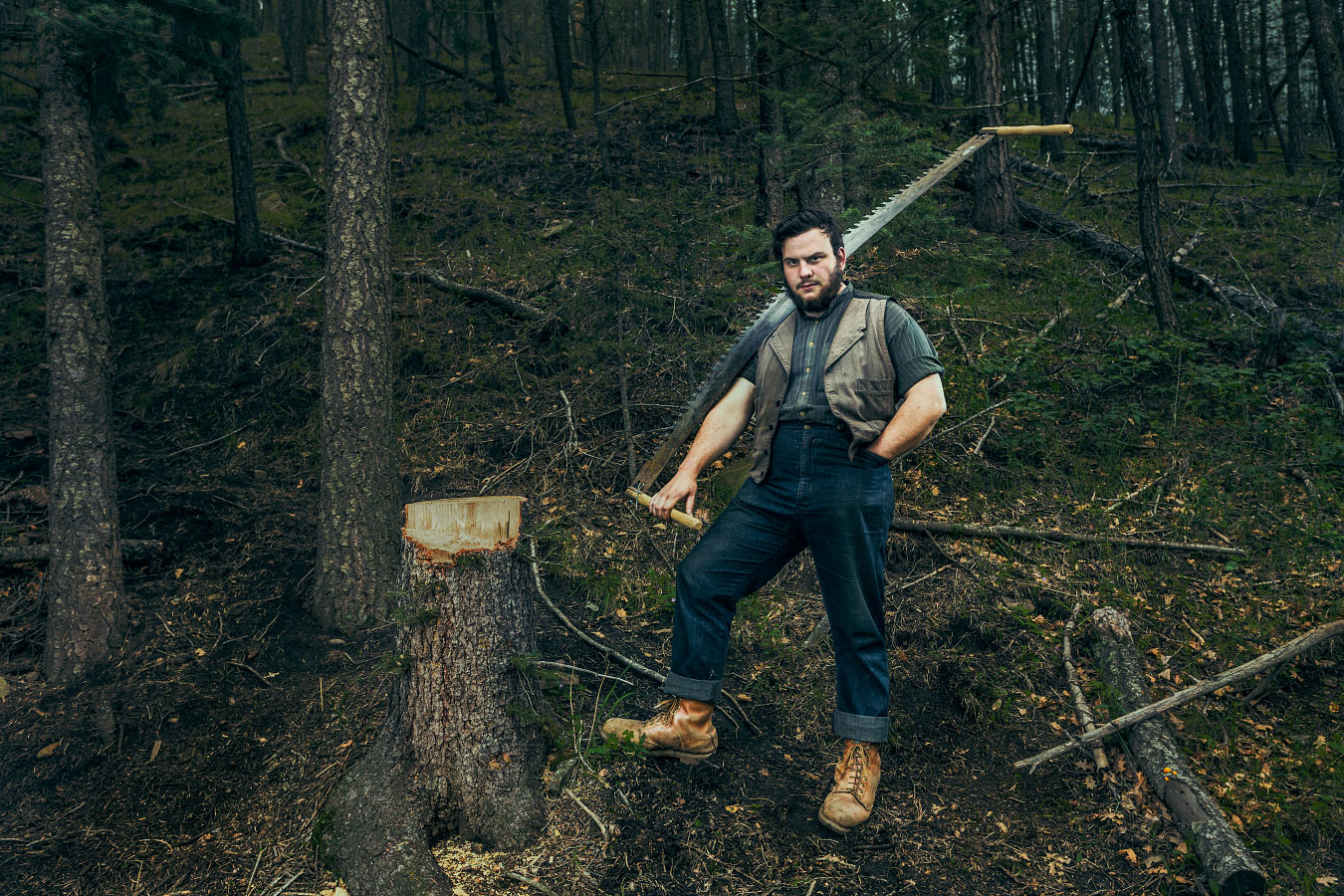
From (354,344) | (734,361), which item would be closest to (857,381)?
(734,361)

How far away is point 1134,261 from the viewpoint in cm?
879

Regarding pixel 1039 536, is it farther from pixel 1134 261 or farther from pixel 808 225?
pixel 1134 261

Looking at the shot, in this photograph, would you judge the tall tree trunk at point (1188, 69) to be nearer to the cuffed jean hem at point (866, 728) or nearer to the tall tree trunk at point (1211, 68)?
the tall tree trunk at point (1211, 68)

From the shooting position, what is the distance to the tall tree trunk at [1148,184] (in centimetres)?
747

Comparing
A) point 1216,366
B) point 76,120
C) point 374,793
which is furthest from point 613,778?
point 1216,366

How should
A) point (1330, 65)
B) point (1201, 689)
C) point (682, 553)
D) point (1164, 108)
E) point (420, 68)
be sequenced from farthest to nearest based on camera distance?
point (420, 68) < point (1164, 108) < point (1330, 65) < point (682, 553) < point (1201, 689)

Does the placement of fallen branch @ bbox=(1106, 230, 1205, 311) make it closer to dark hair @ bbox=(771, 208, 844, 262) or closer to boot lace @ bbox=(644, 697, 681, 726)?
dark hair @ bbox=(771, 208, 844, 262)

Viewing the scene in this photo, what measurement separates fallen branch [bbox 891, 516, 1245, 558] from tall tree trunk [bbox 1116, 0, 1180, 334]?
120 inches

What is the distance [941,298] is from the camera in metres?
7.83

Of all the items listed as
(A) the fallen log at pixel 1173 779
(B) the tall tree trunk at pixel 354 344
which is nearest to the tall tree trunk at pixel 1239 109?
(A) the fallen log at pixel 1173 779

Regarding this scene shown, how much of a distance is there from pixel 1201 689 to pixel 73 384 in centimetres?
663

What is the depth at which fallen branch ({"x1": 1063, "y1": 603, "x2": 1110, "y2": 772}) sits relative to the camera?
3871mm

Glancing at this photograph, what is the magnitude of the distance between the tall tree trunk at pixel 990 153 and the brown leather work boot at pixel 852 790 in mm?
8555

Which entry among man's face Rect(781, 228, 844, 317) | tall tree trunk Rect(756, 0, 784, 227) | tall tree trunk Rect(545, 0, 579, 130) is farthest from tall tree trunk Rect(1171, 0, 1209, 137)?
man's face Rect(781, 228, 844, 317)
